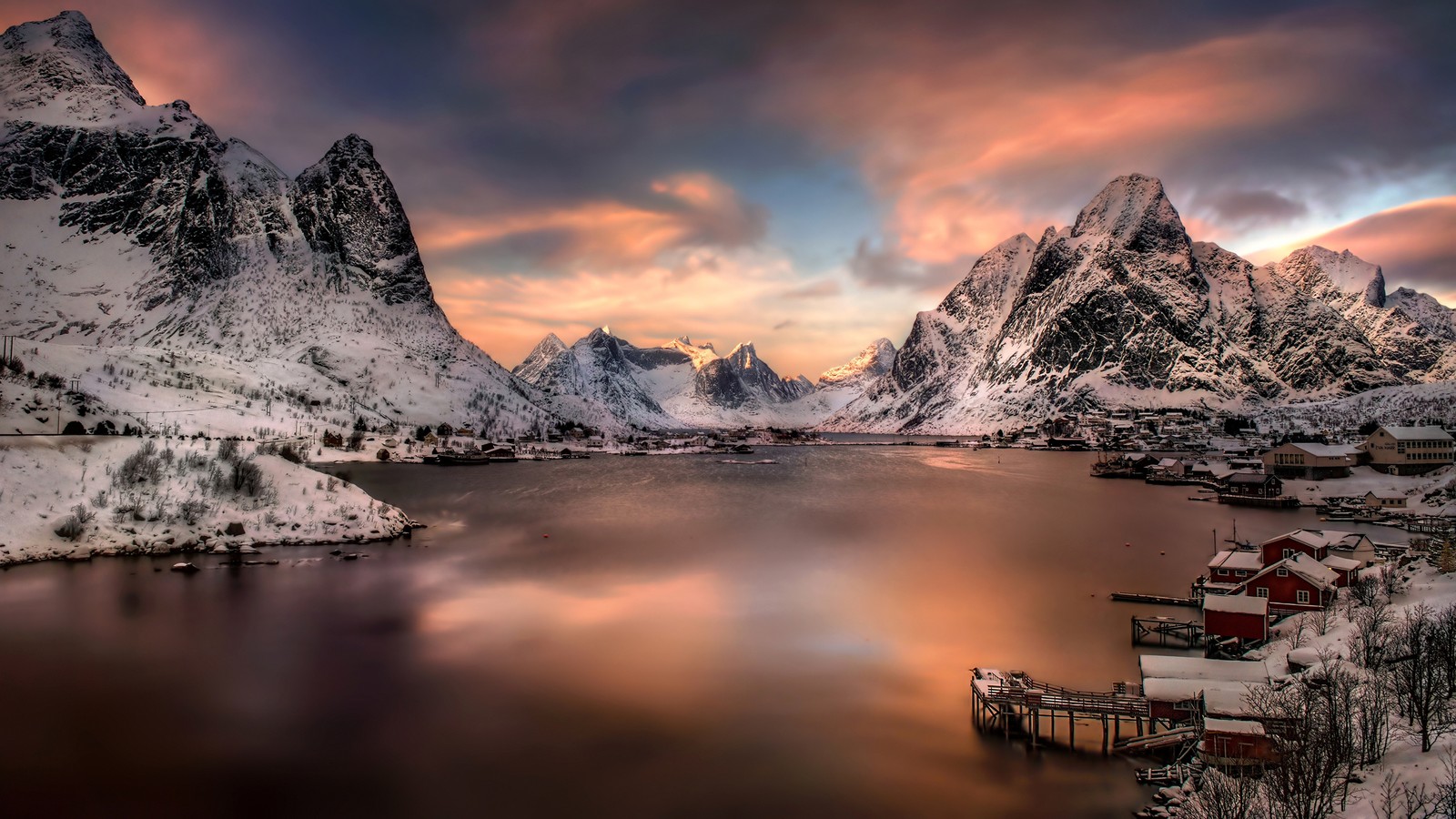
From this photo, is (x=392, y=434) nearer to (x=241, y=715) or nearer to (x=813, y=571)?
(x=813, y=571)

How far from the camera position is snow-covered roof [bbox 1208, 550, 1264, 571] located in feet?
104

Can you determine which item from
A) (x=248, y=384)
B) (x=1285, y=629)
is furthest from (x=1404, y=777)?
(x=248, y=384)

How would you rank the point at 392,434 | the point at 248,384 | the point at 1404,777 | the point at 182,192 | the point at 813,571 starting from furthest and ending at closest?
1. the point at 182,192
2. the point at 392,434
3. the point at 248,384
4. the point at 813,571
5. the point at 1404,777

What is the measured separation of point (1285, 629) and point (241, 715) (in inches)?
1339

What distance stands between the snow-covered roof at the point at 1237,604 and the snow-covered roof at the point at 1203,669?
4.79 meters

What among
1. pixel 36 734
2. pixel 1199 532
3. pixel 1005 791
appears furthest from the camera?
pixel 1199 532

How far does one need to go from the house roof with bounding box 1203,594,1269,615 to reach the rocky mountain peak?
185086 mm

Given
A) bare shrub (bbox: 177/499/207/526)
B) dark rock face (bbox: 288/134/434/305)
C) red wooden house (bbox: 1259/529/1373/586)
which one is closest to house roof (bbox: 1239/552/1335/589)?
red wooden house (bbox: 1259/529/1373/586)

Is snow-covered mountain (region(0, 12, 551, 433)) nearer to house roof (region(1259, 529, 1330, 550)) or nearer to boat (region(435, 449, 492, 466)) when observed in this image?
boat (region(435, 449, 492, 466))

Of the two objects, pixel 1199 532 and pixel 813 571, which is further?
pixel 1199 532

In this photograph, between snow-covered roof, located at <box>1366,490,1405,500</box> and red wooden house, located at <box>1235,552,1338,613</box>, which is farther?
snow-covered roof, located at <box>1366,490,1405,500</box>

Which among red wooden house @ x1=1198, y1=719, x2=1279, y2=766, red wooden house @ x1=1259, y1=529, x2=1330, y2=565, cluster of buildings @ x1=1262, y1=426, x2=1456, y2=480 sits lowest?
red wooden house @ x1=1198, y1=719, x2=1279, y2=766

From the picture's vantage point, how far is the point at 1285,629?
84.2ft

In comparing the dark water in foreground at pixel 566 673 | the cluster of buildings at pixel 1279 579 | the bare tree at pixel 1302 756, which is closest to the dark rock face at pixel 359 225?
the dark water in foreground at pixel 566 673
